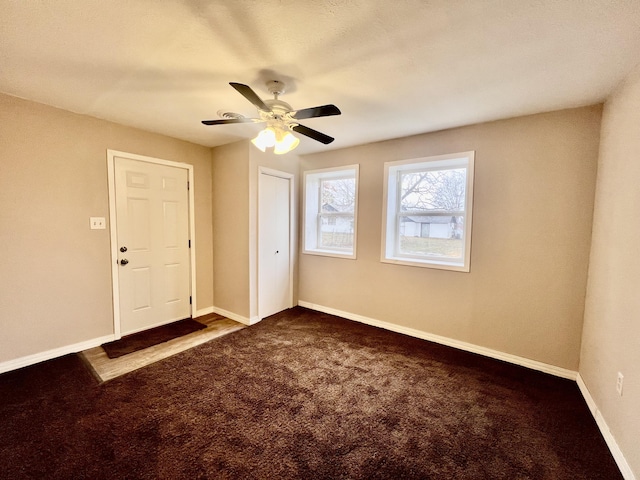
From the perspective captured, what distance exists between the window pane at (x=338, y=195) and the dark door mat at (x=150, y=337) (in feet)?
7.86

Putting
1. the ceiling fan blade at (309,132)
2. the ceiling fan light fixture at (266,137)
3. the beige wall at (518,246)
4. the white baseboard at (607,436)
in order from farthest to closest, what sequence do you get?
1. the beige wall at (518,246)
2. the ceiling fan blade at (309,132)
3. the ceiling fan light fixture at (266,137)
4. the white baseboard at (607,436)

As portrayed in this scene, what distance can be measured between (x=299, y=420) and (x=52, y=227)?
284 centimetres

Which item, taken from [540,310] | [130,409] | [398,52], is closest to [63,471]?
[130,409]

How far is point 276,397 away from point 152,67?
253 centimetres

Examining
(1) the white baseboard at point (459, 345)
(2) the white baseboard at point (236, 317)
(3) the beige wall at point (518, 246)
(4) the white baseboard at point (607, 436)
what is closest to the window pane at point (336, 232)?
(3) the beige wall at point (518, 246)

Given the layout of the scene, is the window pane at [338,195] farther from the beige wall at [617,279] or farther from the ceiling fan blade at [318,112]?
the beige wall at [617,279]

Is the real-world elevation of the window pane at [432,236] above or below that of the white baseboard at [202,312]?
above

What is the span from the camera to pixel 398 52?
1.65 meters

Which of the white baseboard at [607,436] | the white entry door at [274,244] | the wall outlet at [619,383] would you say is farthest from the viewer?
the white entry door at [274,244]

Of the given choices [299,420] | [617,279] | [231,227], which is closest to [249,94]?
[299,420]

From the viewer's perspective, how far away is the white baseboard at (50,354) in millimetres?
2402

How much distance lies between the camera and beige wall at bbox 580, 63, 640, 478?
1.55 m

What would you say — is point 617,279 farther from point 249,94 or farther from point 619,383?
point 249,94

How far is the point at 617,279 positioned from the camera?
1.79 meters
